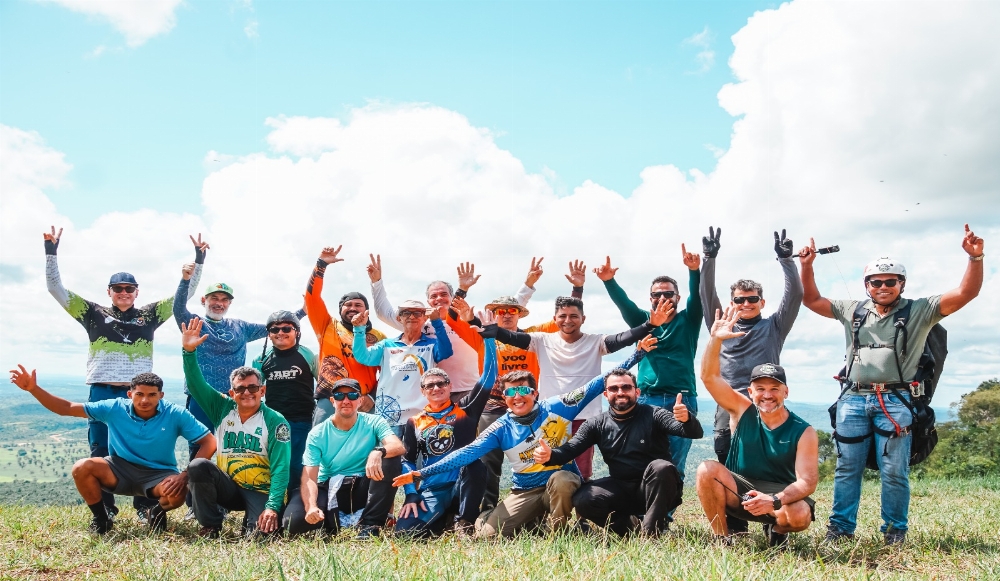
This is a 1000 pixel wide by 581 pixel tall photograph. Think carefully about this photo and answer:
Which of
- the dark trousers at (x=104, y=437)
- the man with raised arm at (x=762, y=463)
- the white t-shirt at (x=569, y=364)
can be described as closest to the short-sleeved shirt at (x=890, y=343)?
the man with raised arm at (x=762, y=463)

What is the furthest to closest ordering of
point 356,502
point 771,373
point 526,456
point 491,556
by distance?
point 356,502, point 526,456, point 771,373, point 491,556

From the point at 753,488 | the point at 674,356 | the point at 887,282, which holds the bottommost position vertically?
the point at 753,488

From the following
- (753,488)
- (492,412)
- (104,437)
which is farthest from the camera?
(104,437)

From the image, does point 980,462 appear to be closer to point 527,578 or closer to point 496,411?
point 496,411

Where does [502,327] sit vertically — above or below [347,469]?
above

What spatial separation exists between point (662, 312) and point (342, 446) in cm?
433

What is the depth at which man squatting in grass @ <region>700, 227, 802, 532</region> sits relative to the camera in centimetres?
841

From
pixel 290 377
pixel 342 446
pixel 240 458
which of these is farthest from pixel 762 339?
pixel 240 458

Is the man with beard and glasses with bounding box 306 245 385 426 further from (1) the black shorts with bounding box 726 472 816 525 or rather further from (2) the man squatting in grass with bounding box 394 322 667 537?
(1) the black shorts with bounding box 726 472 816 525

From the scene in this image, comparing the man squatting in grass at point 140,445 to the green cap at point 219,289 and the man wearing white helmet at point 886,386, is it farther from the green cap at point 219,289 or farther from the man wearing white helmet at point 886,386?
the man wearing white helmet at point 886,386

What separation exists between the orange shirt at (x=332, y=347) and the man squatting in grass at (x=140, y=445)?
5.41 ft

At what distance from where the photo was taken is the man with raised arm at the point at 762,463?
6.98 meters

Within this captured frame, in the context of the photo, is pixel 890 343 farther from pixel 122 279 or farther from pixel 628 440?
pixel 122 279

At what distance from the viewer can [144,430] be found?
8906 mm
